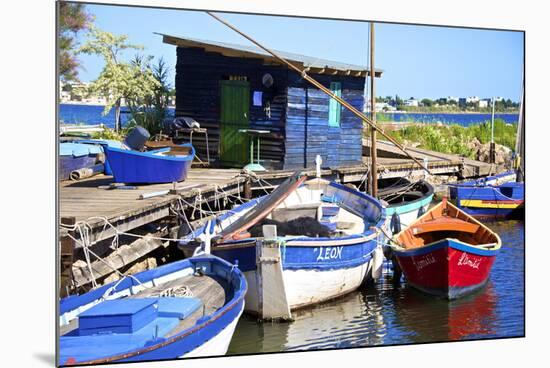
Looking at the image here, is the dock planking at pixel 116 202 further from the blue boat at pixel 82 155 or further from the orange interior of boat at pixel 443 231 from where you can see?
the orange interior of boat at pixel 443 231

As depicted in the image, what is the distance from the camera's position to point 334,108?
46.6ft

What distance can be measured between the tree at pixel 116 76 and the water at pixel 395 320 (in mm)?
3668

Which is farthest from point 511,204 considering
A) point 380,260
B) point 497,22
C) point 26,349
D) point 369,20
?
point 26,349

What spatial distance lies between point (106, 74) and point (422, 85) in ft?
14.4

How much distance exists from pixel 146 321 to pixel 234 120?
22.9 ft

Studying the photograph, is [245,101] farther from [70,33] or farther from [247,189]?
[70,33]

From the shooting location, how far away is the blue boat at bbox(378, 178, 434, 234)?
12.3m

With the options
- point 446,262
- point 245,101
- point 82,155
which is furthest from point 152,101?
point 446,262

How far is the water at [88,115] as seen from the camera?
9844mm

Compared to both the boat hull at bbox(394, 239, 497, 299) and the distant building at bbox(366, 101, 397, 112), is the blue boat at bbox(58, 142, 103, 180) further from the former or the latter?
the distant building at bbox(366, 101, 397, 112)

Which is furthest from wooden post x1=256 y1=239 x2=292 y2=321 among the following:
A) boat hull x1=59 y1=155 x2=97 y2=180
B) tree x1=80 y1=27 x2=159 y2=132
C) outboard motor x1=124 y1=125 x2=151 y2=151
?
tree x1=80 y1=27 x2=159 y2=132

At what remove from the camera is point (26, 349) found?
23.0ft

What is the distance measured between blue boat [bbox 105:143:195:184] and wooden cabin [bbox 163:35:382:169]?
7.58 ft

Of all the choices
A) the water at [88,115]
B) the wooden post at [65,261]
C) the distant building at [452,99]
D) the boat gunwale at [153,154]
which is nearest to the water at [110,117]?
the water at [88,115]
